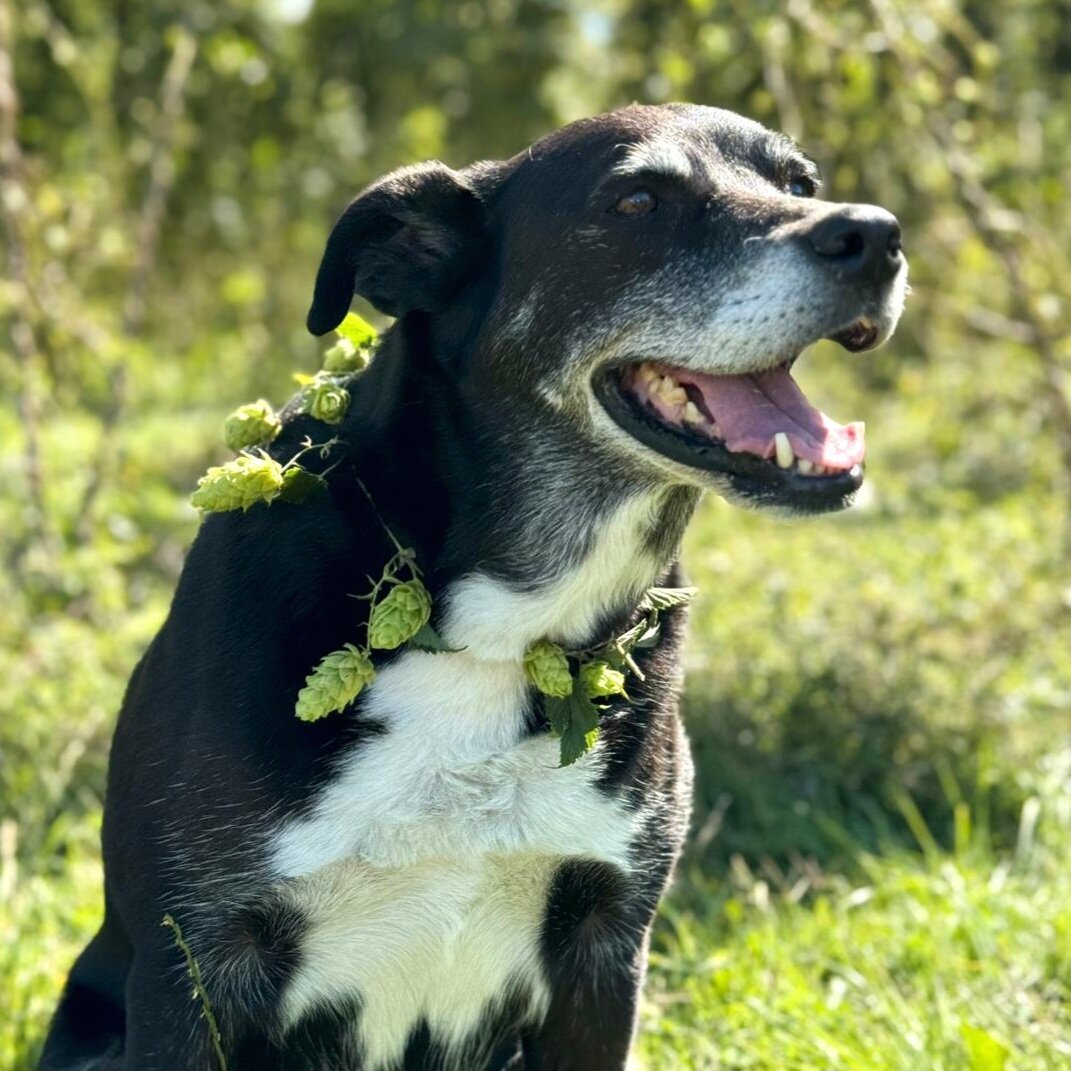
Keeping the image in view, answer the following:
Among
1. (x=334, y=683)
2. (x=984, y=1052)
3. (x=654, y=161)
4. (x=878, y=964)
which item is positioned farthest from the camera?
(x=878, y=964)

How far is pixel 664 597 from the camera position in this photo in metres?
2.85

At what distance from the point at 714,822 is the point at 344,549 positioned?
5.52ft

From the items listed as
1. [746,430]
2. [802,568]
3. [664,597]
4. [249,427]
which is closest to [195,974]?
[249,427]

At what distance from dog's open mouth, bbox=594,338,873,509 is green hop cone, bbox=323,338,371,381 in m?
0.52

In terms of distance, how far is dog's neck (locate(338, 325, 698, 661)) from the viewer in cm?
271

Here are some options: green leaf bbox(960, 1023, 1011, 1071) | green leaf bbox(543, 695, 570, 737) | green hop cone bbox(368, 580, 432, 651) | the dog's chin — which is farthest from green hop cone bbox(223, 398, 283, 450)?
green leaf bbox(960, 1023, 1011, 1071)

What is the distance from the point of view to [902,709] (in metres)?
4.61

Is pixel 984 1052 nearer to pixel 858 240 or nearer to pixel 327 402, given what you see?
pixel 858 240

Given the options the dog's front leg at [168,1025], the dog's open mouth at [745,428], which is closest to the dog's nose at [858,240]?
the dog's open mouth at [745,428]

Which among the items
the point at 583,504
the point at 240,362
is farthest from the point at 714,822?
the point at 240,362

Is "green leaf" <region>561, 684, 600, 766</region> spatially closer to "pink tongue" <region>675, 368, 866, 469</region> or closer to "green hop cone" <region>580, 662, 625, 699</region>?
"green hop cone" <region>580, 662, 625, 699</region>

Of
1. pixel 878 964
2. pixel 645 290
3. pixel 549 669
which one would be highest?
pixel 645 290

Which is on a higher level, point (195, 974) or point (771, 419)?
point (771, 419)

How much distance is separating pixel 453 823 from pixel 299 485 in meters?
0.60
